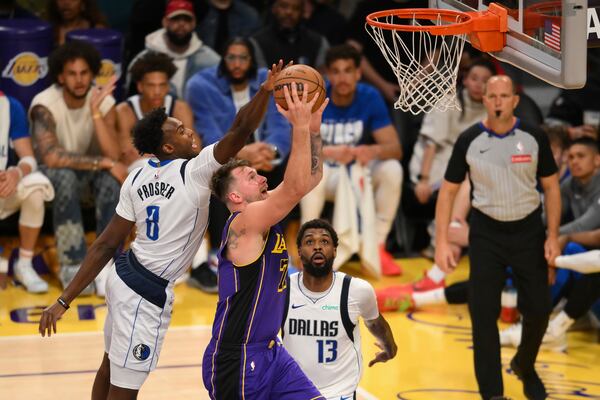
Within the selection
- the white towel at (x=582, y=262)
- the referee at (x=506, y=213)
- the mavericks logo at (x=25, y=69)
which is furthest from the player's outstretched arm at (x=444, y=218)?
the mavericks logo at (x=25, y=69)

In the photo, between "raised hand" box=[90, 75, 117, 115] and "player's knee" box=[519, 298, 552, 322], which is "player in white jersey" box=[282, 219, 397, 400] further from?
"raised hand" box=[90, 75, 117, 115]

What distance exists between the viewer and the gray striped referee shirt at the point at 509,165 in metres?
7.33

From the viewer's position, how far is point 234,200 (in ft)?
18.3

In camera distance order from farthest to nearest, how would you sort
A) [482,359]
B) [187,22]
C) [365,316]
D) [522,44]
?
[187,22]
[482,359]
[365,316]
[522,44]

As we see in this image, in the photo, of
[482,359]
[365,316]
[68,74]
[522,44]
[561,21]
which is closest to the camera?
[561,21]

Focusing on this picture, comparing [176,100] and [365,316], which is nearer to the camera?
[365,316]

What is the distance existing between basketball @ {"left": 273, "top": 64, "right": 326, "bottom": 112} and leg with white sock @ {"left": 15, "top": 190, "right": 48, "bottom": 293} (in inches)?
177

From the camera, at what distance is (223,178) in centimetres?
568

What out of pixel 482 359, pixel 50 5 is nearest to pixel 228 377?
pixel 482 359

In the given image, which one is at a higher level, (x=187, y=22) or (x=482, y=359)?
(x=187, y=22)

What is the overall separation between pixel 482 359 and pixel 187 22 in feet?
15.6

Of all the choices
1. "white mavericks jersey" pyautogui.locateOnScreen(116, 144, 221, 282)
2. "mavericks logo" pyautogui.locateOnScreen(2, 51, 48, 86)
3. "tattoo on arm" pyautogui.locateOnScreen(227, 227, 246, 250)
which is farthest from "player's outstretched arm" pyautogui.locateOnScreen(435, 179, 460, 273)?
"mavericks logo" pyautogui.locateOnScreen(2, 51, 48, 86)

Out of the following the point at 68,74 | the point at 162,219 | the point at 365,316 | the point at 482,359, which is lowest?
the point at 482,359

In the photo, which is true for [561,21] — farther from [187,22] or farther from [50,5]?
[50,5]
